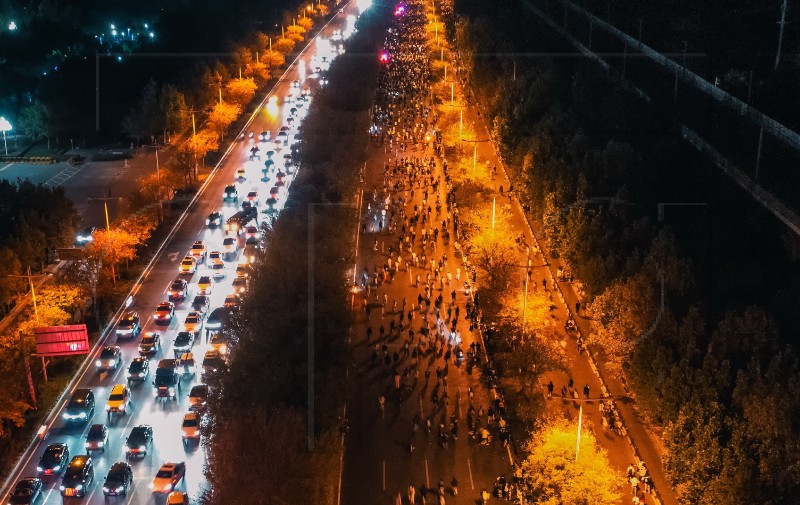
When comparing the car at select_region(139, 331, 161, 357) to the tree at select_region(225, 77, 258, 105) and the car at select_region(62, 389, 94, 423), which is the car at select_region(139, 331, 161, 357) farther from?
the tree at select_region(225, 77, 258, 105)

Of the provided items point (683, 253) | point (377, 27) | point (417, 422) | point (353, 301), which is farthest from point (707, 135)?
point (377, 27)

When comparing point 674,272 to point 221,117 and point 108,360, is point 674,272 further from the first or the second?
point 221,117

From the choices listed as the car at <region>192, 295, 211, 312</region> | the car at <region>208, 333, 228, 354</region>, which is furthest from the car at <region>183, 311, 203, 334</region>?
the car at <region>208, 333, 228, 354</region>

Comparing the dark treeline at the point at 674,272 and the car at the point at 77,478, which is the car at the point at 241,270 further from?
the car at the point at 77,478

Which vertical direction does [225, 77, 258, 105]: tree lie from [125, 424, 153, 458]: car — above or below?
above

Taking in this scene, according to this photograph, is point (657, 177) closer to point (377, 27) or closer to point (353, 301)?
point (353, 301)

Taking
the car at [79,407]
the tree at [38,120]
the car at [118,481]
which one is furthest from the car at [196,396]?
the tree at [38,120]
